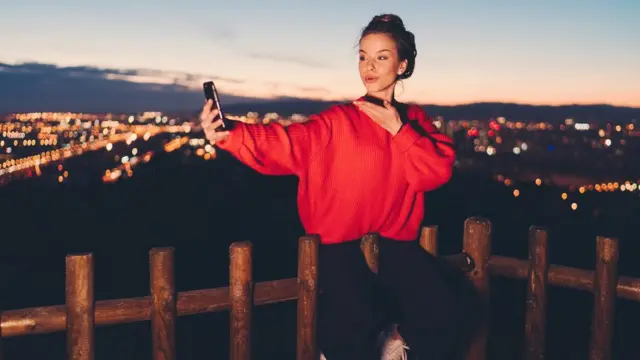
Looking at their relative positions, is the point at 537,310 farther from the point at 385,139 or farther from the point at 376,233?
the point at 385,139

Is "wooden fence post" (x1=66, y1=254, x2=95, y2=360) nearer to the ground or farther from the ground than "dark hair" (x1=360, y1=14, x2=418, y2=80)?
nearer to the ground

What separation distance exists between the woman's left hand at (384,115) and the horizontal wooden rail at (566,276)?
151cm

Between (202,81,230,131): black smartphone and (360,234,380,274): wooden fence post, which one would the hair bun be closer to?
(202,81,230,131): black smartphone

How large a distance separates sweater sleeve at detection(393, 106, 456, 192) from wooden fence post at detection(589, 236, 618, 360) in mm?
1167

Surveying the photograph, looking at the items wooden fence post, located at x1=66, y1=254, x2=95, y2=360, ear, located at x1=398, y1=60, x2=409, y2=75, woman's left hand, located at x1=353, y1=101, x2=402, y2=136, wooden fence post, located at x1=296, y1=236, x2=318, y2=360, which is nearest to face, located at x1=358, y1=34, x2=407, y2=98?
ear, located at x1=398, y1=60, x2=409, y2=75

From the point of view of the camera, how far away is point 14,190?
246 feet

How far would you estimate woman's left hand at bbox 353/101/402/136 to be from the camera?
9.07 ft

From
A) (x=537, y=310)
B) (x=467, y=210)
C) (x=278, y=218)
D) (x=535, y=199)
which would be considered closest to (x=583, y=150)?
(x=535, y=199)

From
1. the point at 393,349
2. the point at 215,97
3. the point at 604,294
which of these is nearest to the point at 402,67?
the point at 215,97

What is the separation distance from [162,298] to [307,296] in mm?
728

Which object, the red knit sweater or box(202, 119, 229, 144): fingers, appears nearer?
box(202, 119, 229, 144): fingers

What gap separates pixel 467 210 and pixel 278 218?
627 inches

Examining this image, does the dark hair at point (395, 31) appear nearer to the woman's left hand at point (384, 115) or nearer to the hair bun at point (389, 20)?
the hair bun at point (389, 20)

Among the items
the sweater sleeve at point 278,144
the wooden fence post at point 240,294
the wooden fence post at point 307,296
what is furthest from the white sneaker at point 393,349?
the sweater sleeve at point 278,144
